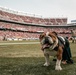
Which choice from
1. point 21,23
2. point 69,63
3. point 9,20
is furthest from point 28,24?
point 69,63

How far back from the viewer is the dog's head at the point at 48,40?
20.3 feet

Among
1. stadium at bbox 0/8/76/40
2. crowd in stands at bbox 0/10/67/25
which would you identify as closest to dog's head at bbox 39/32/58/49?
stadium at bbox 0/8/76/40

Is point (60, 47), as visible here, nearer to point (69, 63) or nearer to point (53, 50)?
point (53, 50)

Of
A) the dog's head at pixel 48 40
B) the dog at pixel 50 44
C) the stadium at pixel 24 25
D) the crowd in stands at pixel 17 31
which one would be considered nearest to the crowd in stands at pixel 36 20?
the stadium at pixel 24 25

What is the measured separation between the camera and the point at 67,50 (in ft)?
27.5

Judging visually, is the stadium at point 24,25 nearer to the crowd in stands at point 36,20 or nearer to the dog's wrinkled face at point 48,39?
the crowd in stands at point 36,20

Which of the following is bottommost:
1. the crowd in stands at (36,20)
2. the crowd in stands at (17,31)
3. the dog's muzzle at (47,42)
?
the crowd in stands at (17,31)

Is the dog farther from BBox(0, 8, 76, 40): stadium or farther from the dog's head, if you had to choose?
BBox(0, 8, 76, 40): stadium

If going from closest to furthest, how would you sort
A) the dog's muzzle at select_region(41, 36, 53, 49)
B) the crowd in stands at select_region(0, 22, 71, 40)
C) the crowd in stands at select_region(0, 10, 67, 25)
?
the dog's muzzle at select_region(41, 36, 53, 49) → the crowd in stands at select_region(0, 22, 71, 40) → the crowd in stands at select_region(0, 10, 67, 25)

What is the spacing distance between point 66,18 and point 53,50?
147 metres

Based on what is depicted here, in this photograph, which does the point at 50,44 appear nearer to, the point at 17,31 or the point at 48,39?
the point at 48,39

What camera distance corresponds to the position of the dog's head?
6.18m

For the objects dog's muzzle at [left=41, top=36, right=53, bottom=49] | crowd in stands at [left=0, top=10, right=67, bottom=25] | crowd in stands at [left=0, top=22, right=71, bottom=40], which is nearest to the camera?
dog's muzzle at [left=41, top=36, right=53, bottom=49]

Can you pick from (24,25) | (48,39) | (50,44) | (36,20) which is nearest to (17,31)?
(24,25)
